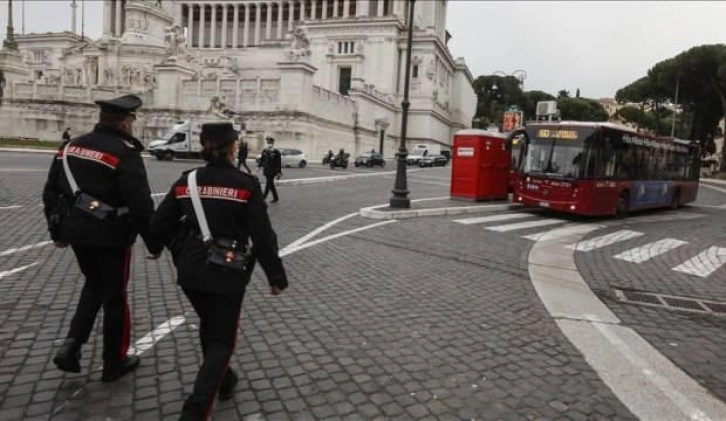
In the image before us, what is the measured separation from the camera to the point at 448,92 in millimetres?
92938

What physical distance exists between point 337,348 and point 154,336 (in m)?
1.62

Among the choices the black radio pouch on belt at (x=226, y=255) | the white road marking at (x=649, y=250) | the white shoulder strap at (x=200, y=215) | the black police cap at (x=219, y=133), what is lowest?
the white road marking at (x=649, y=250)

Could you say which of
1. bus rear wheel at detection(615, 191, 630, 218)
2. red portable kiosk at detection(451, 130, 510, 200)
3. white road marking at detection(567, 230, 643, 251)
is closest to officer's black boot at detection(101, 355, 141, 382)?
white road marking at detection(567, 230, 643, 251)

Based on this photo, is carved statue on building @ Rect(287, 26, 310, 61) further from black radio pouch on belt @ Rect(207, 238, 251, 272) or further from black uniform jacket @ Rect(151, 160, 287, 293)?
black radio pouch on belt @ Rect(207, 238, 251, 272)

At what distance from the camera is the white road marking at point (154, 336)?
4.46m

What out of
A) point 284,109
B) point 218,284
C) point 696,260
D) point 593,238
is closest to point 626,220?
point 593,238

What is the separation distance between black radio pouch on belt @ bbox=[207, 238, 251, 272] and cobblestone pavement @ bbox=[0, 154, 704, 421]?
1.07 metres

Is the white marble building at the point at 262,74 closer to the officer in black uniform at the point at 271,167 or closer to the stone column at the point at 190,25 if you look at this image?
the stone column at the point at 190,25

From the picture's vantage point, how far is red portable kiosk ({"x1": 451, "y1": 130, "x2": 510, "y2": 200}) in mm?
18406

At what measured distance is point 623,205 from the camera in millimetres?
16391

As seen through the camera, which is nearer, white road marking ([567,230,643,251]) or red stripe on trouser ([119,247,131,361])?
red stripe on trouser ([119,247,131,361])

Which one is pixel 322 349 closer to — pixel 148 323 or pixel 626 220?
pixel 148 323

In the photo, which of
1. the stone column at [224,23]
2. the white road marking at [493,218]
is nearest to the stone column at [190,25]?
the stone column at [224,23]

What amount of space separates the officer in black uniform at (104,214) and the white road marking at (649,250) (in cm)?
874
